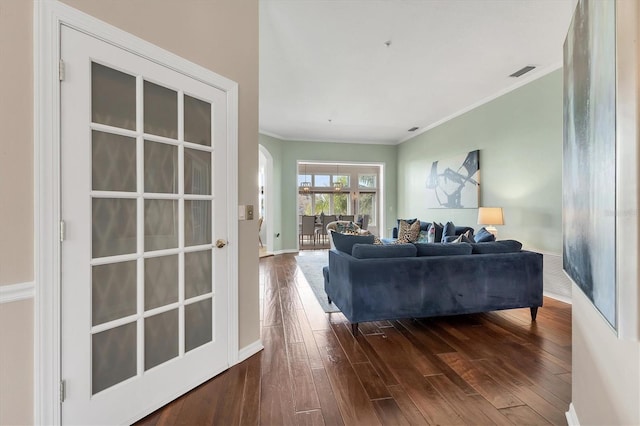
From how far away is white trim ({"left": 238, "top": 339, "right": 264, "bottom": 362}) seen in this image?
85.4 inches

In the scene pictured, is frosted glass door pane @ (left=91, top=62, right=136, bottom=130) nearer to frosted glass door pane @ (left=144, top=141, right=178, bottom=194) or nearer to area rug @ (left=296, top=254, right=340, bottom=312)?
frosted glass door pane @ (left=144, top=141, right=178, bottom=194)

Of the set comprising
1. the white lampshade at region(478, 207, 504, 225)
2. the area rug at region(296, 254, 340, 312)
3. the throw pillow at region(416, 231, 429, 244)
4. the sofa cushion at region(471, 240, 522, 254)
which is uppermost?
the white lampshade at region(478, 207, 504, 225)

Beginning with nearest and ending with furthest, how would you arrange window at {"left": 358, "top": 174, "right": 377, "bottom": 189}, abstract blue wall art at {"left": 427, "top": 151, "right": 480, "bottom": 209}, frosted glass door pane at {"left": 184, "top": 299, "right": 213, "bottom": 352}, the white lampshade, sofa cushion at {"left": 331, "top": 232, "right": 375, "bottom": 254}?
frosted glass door pane at {"left": 184, "top": 299, "right": 213, "bottom": 352}, sofa cushion at {"left": 331, "top": 232, "right": 375, "bottom": 254}, the white lampshade, abstract blue wall art at {"left": 427, "top": 151, "right": 480, "bottom": 209}, window at {"left": 358, "top": 174, "right": 377, "bottom": 189}

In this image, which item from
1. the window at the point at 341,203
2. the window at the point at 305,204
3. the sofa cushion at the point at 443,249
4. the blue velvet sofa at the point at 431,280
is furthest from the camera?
the window at the point at 341,203

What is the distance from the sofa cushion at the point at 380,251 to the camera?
8.80ft

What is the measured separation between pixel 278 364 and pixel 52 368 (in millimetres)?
1320

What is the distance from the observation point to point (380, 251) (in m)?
2.70

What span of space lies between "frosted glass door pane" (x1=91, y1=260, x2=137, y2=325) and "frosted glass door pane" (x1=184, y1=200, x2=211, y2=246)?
1.21 ft

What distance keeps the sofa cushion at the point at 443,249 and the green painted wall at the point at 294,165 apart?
17.0 ft

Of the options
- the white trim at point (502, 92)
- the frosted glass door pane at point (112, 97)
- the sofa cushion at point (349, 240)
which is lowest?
the sofa cushion at point (349, 240)

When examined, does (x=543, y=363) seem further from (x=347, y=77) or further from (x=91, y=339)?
(x=347, y=77)
